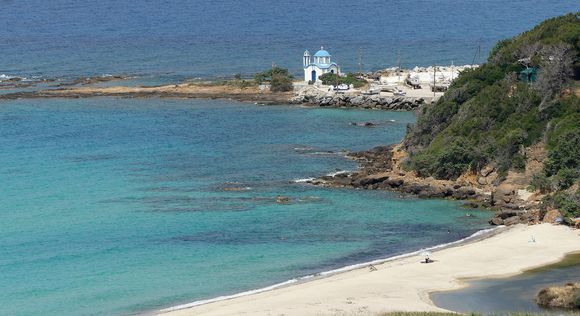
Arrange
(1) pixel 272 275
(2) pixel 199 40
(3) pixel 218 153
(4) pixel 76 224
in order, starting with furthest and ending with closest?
(2) pixel 199 40 → (3) pixel 218 153 → (4) pixel 76 224 → (1) pixel 272 275

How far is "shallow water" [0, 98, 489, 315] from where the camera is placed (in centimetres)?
4347

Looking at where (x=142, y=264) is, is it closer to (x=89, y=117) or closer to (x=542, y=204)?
(x=542, y=204)

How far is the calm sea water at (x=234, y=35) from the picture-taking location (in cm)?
11831

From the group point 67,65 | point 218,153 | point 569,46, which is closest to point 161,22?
point 67,65

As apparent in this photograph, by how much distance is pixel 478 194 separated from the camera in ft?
183

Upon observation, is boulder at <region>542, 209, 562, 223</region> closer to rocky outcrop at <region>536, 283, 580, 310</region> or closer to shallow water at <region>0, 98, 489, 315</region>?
shallow water at <region>0, 98, 489, 315</region>

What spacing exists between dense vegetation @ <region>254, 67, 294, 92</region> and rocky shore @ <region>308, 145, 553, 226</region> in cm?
3259

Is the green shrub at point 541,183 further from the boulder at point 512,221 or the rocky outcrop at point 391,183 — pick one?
the boulder at point 512,221

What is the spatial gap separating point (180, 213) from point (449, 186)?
1371 cm

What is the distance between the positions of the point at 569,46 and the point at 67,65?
222 feet

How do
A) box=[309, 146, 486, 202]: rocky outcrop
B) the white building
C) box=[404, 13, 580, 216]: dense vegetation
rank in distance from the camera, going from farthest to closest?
the white building < box=[404, 13, 580, 216]: dense vegetation < box=[309, 146, 486, 202]: rocky outcrop

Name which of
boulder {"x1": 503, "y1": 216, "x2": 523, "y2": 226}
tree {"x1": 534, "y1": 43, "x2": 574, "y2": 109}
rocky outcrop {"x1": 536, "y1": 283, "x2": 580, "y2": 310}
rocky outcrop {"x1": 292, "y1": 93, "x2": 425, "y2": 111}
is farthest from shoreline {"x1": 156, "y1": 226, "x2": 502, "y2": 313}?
rocky outcrop {"x1": 292, "y1": 93, "x2": 425, "y2": 111}

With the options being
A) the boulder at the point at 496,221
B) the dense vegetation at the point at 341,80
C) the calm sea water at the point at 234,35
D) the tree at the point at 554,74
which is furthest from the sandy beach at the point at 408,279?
the calm sea water at the point at 234,35

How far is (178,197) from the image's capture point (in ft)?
187
